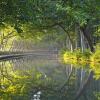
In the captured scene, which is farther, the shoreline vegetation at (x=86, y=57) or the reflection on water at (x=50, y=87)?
the shoreline vegetation at (x=86, y=57)

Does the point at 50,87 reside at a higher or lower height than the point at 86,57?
lower

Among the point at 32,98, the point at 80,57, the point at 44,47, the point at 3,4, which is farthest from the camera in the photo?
the point at 44,47

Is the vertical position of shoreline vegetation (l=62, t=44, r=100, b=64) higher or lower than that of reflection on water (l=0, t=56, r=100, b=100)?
higher

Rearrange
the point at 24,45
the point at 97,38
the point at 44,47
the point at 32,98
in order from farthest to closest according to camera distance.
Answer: the point at 44,47
the point at 24,45
the point at 97,38
the point at 32,98

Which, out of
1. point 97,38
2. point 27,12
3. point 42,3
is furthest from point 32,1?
point 97,38

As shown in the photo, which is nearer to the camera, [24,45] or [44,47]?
[24,45]

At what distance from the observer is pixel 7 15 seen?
21.6m

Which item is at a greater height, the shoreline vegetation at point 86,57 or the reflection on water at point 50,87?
the shoreline vegetation at point 86,57

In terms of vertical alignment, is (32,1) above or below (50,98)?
above

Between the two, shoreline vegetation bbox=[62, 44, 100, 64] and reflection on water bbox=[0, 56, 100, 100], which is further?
shoreline vegetation bbox=[62, 44, 100, 64]

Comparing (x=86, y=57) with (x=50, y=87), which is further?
(x=86, y=57)

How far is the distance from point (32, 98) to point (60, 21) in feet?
110

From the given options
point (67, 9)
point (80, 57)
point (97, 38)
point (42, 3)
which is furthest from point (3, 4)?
point (97, 38)

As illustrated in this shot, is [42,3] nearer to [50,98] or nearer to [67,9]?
[67,9]
